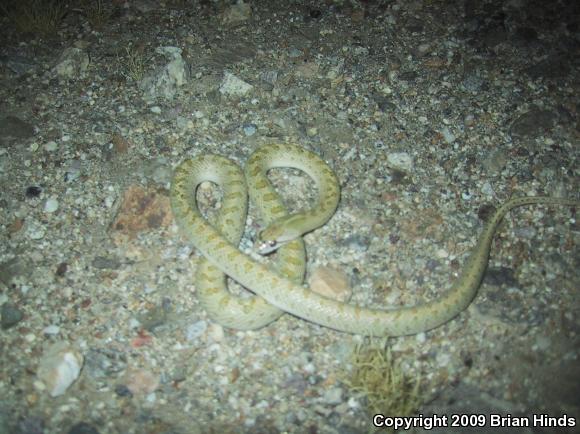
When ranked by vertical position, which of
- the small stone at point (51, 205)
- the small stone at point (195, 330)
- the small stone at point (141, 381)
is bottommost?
A: the small stone at point (141, 381)

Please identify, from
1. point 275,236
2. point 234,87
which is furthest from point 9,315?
point 234,87

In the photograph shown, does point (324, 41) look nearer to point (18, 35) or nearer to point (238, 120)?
point (238, 120)

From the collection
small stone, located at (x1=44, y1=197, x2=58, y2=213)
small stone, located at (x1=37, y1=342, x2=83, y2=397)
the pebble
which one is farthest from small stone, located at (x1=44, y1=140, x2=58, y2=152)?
small stone, located at (x1=37, y1=342, x2=83, y2=397)

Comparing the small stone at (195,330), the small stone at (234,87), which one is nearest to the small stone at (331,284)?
the small stone at (195,330)

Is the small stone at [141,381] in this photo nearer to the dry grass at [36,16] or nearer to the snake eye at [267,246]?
the snake eye at [267,246]

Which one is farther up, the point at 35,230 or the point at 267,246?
the point at 267,246

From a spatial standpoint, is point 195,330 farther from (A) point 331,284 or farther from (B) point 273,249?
(A) point 331,284

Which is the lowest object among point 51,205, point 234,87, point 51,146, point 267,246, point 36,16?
point 51,205

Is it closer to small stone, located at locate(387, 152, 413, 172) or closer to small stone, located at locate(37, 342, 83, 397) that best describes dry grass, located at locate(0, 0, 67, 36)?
small stone, located at locate(37, 342, 83, 397)

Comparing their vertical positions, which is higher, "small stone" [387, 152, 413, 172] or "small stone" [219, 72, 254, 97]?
"small stone" [219, 72, 254, 97]
